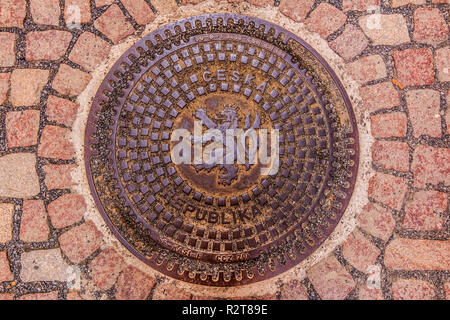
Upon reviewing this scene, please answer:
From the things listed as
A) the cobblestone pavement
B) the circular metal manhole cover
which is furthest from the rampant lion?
the cobblestone pavement

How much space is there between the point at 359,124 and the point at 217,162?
993mm

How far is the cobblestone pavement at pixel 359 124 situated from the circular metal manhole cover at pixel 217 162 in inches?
5.6

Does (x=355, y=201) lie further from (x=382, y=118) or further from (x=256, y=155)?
(x=256, y=155)

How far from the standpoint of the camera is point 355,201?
2.31 m

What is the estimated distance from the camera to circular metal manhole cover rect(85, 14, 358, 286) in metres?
2.27

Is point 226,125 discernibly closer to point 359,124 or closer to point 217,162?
point 217,162

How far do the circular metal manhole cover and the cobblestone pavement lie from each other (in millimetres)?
141

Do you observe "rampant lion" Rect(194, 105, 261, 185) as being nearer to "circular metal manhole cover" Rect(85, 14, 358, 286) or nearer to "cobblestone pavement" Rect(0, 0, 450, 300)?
"circular metal manhole cover" Rect(85, 14, 358, 286)

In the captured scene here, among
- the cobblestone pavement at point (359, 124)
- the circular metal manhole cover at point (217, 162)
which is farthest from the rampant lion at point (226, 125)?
the cobblestone pavement at point (359, 124)

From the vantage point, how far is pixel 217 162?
7.50ft

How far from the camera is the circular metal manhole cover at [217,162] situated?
7.46 ft

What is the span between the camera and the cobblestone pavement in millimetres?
2279

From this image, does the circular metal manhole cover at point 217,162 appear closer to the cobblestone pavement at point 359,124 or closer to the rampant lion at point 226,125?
the rampant lion at point 226,125
